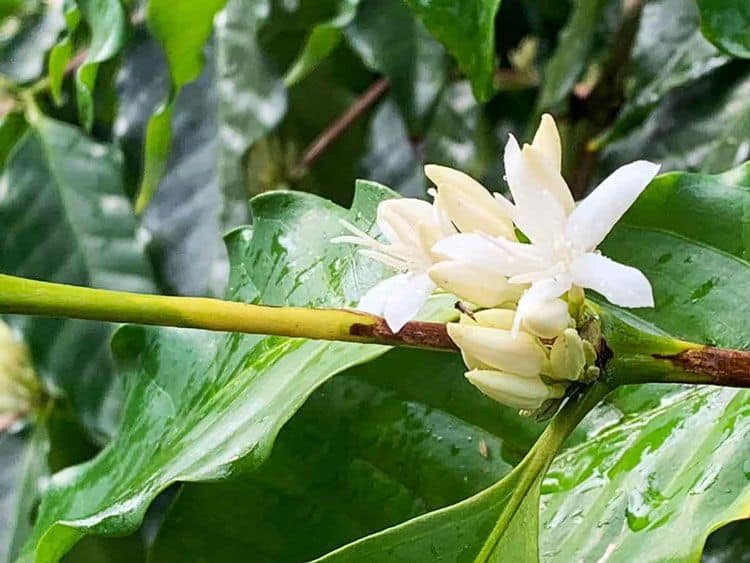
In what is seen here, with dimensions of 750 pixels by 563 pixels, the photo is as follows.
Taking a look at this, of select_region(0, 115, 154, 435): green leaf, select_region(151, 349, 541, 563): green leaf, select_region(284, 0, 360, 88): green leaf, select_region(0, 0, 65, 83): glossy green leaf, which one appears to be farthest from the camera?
select_region(0, 0, 65, 83): glossy green leaf

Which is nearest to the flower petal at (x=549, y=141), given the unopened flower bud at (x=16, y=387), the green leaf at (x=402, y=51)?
the green leaf at (x=402, y=51)

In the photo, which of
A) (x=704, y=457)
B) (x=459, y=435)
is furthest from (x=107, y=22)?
(x=704, y=457)

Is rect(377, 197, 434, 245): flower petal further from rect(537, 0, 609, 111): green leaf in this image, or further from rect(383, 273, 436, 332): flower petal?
rect(537, 0, 609, 111): green leaf

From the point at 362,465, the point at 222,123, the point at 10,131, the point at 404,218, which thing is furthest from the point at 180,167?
the point at 404,218

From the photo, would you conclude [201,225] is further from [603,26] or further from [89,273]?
[603,26]

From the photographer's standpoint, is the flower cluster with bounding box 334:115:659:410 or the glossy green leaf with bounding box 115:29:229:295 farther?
the glossy green leaf with bounding box 115:29:229:295

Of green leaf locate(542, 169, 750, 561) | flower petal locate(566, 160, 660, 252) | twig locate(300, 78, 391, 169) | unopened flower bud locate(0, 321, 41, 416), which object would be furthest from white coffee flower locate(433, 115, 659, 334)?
unopened flower bud locate(0, 321, 41, 416)

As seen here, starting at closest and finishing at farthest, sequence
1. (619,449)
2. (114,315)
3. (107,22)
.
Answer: (114,315) < (619,449) < (107,22)
